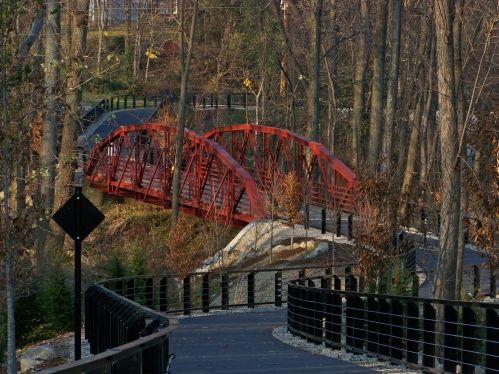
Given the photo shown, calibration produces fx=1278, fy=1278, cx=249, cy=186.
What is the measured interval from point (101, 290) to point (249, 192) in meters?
25.7

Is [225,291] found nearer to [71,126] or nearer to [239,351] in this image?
[239,351]

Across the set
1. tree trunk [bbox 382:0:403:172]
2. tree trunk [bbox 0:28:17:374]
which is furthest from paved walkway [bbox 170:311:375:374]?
tree trunk [bbox 382:0:403:172]

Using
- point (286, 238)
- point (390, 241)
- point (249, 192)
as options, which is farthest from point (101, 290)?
point (249, 192)

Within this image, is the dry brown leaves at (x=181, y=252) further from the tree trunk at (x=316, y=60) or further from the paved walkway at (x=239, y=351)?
the paved walkway at (x=239, y=351)

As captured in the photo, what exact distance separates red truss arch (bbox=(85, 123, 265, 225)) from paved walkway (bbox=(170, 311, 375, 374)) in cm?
1978

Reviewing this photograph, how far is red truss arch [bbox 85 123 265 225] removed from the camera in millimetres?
46812

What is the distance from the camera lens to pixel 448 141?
66.7 ft

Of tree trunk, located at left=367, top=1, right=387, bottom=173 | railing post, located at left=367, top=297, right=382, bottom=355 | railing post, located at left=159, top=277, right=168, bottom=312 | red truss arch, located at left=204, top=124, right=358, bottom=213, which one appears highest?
tree trunk, located at left=367, top=1, right=387, bottom=173

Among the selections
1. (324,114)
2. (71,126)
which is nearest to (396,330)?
(71,126)

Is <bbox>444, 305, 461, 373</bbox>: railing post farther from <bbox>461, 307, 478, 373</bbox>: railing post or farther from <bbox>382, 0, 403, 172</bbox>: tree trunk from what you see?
<bbox>382, 0, 403, 172</bbox>: tree trunk

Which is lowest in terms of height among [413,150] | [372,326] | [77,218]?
[372,326]

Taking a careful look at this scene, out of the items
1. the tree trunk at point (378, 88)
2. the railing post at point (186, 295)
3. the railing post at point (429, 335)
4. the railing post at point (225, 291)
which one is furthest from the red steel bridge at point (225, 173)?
the railing post at point (429, 335)

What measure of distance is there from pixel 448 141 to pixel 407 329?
4.46 meters

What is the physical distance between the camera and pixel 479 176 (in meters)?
25.5
